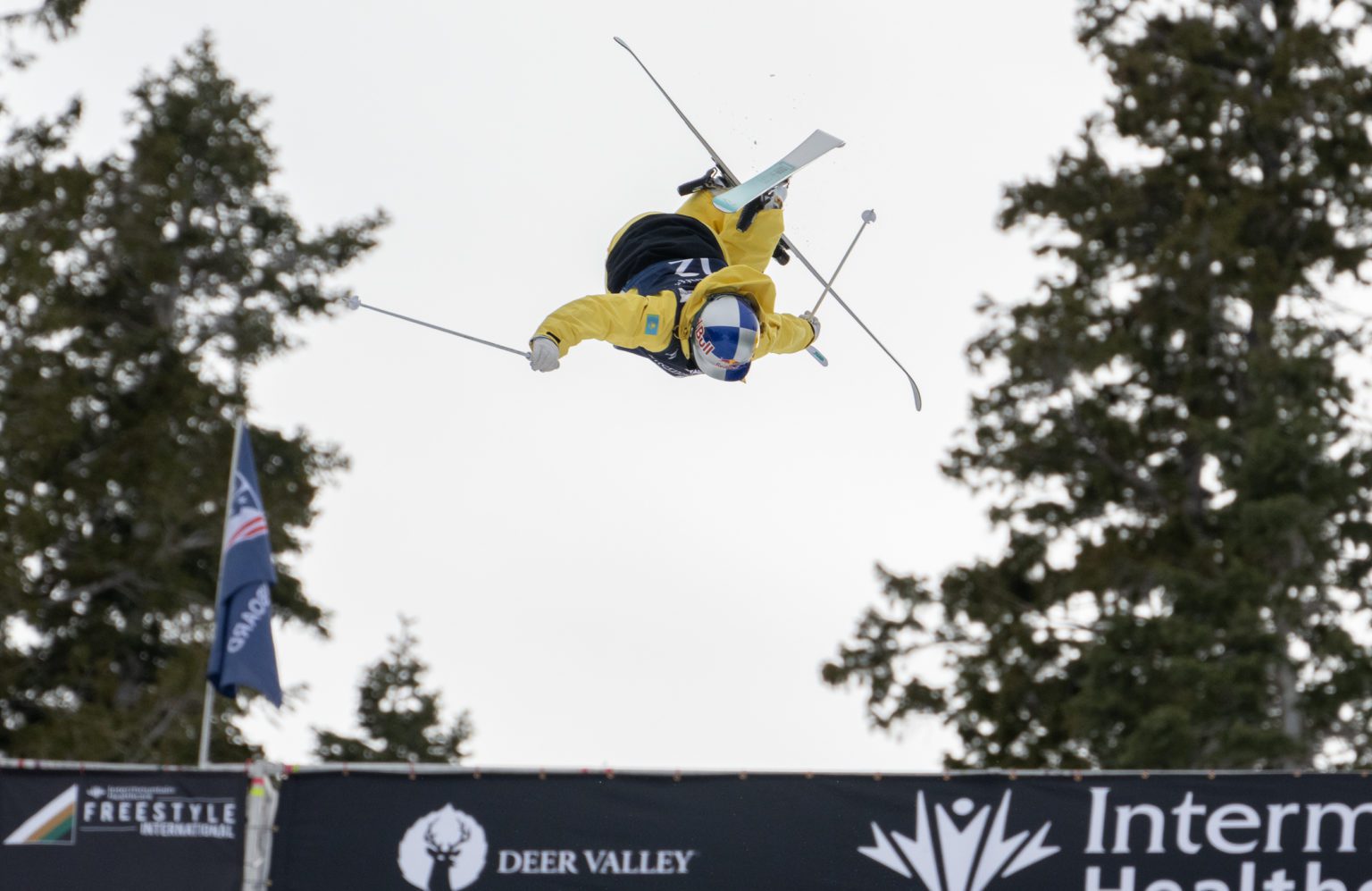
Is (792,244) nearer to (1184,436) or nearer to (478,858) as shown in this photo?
(478,858)

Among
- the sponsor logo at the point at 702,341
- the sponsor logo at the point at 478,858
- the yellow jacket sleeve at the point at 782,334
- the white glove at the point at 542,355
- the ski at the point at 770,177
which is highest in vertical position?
the ski at the point at 770,177

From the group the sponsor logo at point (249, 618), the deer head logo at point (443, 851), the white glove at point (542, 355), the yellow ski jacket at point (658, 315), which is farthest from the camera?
the sponsor logo at point (249, 618)

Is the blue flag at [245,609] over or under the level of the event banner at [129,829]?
over

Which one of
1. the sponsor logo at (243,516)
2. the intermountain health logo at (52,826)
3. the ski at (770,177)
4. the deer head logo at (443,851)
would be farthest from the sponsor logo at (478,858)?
the sponsor logo at (243,516)

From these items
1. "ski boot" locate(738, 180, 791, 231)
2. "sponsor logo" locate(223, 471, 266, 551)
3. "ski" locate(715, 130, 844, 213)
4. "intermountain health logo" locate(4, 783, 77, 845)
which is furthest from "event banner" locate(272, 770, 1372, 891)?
"sponsor logo" locate(223, 471, 266, 551)

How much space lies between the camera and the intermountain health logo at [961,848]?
9242mm

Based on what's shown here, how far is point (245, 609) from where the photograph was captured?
1330cm

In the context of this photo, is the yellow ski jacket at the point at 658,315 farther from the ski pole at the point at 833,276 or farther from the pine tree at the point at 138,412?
the pine tree at the point at 138,412

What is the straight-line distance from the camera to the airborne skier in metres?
7.73

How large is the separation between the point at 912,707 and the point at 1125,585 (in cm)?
225

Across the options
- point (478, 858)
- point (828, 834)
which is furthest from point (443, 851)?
point (828, 834)

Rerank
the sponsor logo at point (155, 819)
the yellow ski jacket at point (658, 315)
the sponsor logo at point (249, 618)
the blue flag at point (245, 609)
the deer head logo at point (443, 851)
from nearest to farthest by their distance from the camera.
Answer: the yellow ski jacket at point (658, 315)
the deer head logo at point (443, 851)
the sponsor logo at point (155, 819)
the blue flag at point (245, 609)
the sponsor logo at point (249, 618)

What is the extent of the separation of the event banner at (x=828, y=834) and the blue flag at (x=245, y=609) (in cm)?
359

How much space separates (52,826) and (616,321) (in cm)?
374
